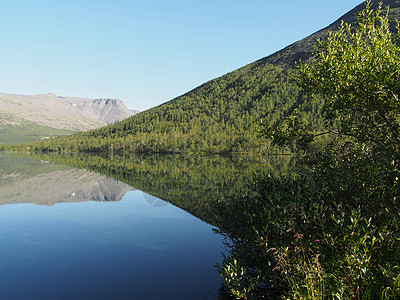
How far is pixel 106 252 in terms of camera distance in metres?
25.3

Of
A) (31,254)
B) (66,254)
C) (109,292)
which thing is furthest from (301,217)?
(31,254)

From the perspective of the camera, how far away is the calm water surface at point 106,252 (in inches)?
715

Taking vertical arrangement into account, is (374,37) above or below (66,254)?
above

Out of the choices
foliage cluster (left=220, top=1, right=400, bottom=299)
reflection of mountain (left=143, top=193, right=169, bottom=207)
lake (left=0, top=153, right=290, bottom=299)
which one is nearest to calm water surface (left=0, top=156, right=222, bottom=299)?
lake (left=0, top=153, right=290, bottom=299)

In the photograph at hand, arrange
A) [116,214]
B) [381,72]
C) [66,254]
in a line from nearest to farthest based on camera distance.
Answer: [381,72], [66,254], [116,214]

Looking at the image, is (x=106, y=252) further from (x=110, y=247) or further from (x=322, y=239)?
(x=322, y=239)

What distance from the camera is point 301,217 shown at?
521 inches

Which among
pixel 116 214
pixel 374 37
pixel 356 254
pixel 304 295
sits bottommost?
pixel 116 214

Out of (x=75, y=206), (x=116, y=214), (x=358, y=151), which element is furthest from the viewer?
(x=75, y=206)

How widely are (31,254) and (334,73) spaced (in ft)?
88.7

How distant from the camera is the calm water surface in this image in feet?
59.6

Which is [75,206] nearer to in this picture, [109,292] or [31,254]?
[31,254]

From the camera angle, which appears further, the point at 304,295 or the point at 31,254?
the point at 31,254

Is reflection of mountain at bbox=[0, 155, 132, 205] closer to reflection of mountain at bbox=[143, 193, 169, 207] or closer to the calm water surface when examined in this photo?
the calm water surface
